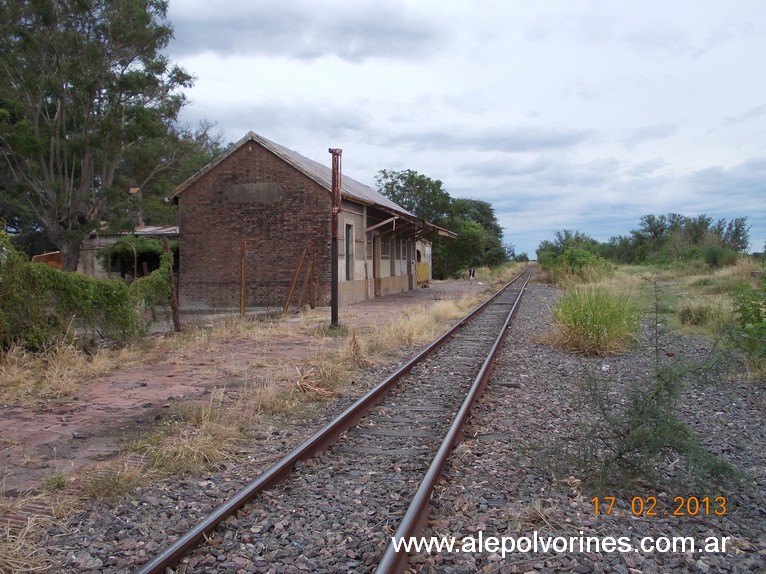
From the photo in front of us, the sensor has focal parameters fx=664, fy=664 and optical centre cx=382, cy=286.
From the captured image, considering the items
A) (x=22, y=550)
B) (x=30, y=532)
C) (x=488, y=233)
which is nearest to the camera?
(x=22, y=550)

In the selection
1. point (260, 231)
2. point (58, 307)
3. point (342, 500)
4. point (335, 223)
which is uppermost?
point (260, 231)

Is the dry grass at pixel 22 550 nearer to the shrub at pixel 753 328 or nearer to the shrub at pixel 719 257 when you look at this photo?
the shrub at pixel 753 328

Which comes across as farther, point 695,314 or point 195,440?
point 695,314

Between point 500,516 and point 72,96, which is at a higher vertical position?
point 72,96

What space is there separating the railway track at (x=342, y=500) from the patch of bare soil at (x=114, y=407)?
165cm

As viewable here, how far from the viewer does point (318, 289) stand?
2122 centimetres

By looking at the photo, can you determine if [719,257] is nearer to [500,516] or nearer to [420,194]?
[420,194]

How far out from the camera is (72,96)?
30.2 metres

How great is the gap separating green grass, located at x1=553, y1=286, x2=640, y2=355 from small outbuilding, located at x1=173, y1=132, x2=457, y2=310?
977cm

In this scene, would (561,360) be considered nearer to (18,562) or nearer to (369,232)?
(18,562)

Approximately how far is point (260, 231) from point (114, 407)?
48.1 ft

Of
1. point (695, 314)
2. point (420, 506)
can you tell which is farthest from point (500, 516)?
point (695, 314)

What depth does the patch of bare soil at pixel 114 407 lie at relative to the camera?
217 inches

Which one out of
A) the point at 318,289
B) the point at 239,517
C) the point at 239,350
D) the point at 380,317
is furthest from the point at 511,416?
the point at 318,289
